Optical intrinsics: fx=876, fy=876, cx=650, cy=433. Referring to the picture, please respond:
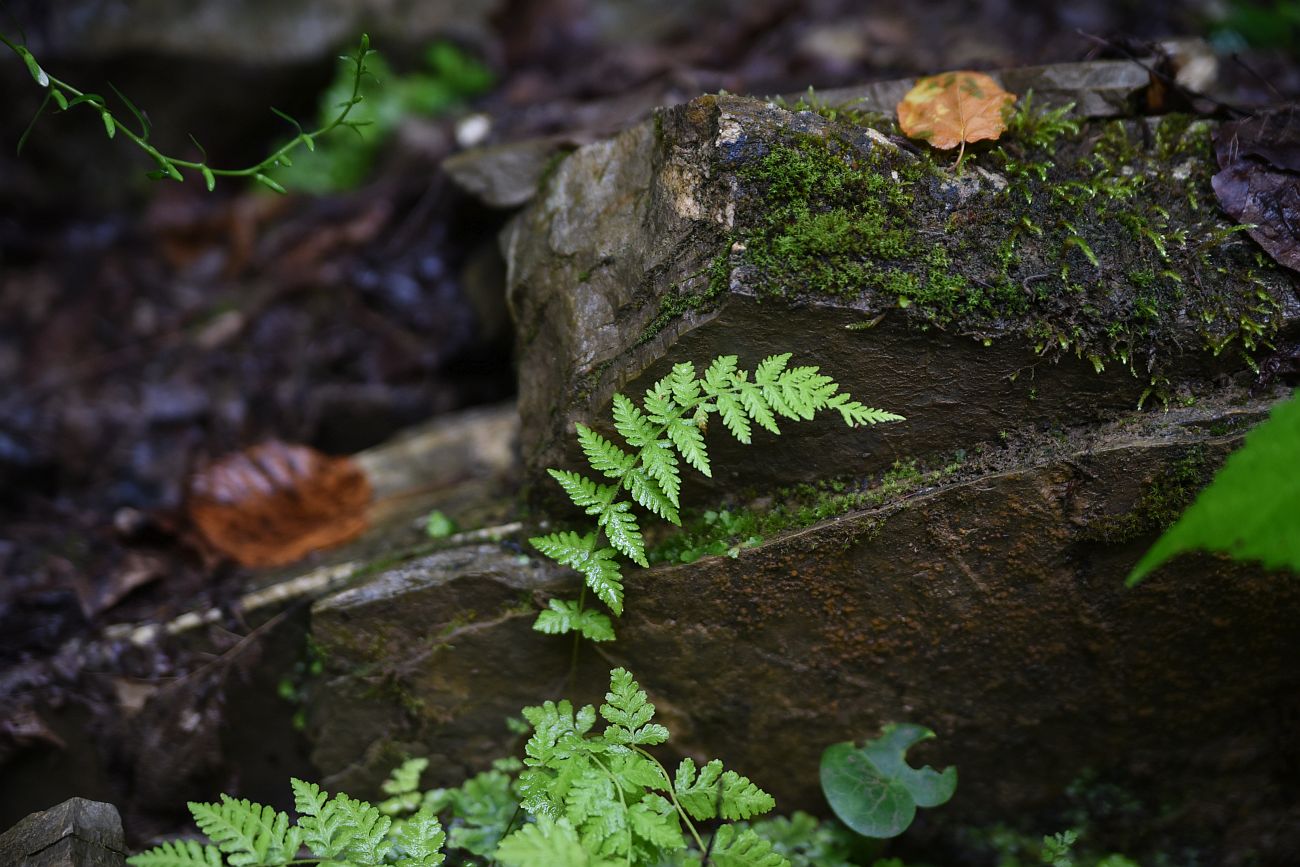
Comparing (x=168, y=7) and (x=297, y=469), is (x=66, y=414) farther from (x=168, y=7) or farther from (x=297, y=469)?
(x=168, y=7)

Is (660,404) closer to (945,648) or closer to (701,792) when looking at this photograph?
(701,792)

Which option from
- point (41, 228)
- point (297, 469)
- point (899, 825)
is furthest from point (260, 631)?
point (41, 228)

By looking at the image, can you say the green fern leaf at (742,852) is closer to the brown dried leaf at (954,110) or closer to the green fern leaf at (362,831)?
the green fern leaf at (362,831)

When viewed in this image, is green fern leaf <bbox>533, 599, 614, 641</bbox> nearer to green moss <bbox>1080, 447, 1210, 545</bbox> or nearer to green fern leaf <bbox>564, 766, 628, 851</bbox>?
green fern leaf <bbox>564, 766, 628, 851</bbox>

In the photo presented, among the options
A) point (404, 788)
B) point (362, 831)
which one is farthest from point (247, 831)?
point (404, 788)

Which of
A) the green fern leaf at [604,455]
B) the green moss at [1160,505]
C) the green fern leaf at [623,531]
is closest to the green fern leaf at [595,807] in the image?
the green fern leaf at [623,531]

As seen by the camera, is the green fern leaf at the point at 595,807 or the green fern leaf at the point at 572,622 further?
the green fern leaf at the point at 572,622

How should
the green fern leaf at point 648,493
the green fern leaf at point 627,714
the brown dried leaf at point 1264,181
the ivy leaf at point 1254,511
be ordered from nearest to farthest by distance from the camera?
the ivy leaf at point 1254,511, the green fern leaf at point 627,714, the green fern leaf at point 648,493, the brown dried leaf at point 1264,181
